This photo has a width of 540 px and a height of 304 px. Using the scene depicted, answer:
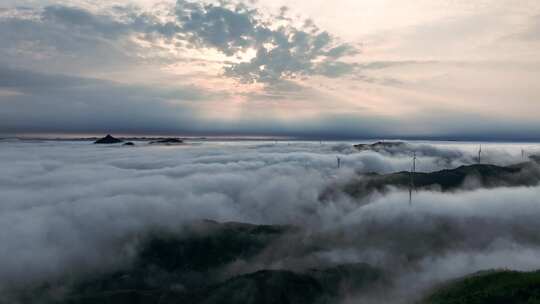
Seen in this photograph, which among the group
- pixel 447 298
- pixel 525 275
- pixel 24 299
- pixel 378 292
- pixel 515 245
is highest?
pixel 525 275

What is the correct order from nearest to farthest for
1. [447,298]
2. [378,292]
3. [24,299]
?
1. [447,298]
2. [378,292]
3. [24,299]

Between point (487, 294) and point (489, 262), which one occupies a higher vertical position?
point (487, 294)

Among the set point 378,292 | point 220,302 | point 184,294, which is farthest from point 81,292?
point 378,292

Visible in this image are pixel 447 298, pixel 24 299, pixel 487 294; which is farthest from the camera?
pixel 24 299

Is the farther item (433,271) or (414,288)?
(433,271)

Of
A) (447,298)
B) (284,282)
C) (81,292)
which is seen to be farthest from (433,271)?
(81,292)

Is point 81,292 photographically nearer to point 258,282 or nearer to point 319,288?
point 258,282

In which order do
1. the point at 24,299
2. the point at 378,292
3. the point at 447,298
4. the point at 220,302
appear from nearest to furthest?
the point at 447,298 → the point at 220,302 → the point at 378,292 → the point at 24,299

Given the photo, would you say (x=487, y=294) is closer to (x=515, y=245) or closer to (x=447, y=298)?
(x=447, y=298)

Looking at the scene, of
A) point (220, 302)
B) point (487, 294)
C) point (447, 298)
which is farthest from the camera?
point (220, 302)
